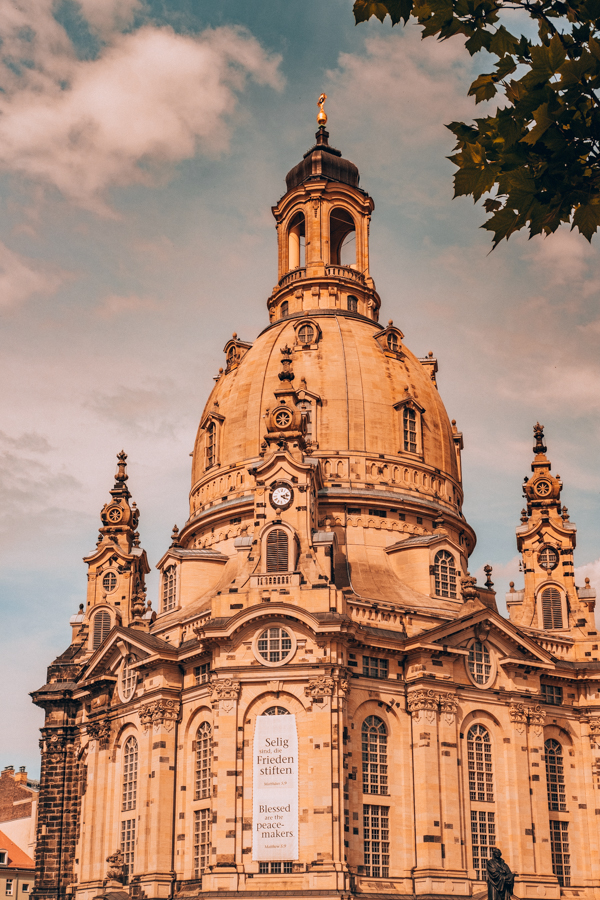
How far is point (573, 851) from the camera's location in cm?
6162

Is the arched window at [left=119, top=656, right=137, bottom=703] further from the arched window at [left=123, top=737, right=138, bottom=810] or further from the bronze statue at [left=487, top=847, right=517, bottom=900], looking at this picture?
the bronze statue at [left=487, top=847, right=517, bottom=900]

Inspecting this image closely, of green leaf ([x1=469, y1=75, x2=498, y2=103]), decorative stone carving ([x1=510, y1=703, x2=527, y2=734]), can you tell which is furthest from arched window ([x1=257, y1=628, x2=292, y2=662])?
green leaf ([x1=469, y1=75, x2=498, y2=103])

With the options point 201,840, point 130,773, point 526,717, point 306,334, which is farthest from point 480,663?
point 306,334

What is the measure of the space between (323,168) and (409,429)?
23386 millimetres

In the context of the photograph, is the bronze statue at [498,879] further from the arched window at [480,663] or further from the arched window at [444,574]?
the arched window at [444,574]

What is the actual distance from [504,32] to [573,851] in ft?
192

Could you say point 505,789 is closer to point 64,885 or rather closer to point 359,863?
point 359,863

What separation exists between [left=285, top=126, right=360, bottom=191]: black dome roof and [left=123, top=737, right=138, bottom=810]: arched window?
41534mm

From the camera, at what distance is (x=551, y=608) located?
69.9 m

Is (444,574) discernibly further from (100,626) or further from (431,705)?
(100,626)

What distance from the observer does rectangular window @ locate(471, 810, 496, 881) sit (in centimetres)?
5650

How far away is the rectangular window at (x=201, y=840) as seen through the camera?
5669 centimetres

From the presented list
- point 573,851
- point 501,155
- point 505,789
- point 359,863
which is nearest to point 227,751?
point 359,863

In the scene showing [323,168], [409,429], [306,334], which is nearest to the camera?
[409,429]
